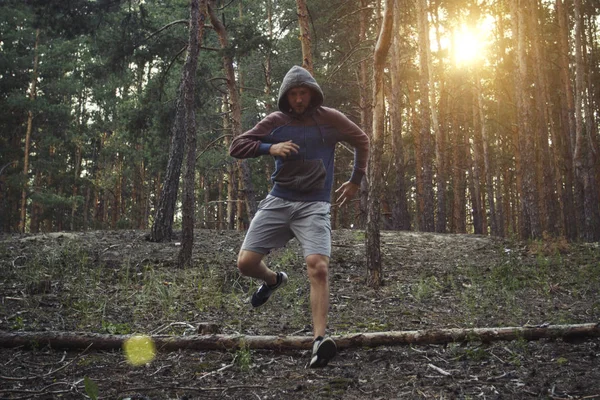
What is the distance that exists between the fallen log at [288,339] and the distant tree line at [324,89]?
155 inches

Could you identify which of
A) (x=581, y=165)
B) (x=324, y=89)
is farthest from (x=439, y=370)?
(x=324, y=89)

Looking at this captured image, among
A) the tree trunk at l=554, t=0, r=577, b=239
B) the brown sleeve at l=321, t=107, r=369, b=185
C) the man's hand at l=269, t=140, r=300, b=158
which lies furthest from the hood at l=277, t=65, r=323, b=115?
the tree trunk at l=554, t=0, r=577, b=239

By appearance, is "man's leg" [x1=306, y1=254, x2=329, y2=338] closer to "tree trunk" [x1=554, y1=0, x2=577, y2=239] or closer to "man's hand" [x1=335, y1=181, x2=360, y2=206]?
"man's hand" [x1=335, y1=181, x2=360, y2=206]

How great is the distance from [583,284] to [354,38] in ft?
50.0

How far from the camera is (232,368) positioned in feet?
12.8

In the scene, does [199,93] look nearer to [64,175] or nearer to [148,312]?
[148,312]

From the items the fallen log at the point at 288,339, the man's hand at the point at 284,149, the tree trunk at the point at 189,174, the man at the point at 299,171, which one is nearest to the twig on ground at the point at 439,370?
the fallen log at the point at 288,339

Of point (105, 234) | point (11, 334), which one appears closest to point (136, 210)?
point (105, 234)

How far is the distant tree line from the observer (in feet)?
46.1

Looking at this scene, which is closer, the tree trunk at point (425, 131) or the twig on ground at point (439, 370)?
the twig on ground at point (439, 370)

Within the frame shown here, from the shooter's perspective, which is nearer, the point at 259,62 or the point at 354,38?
Result: the point at 354,38

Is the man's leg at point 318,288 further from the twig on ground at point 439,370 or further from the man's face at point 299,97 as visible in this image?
the man's face at point 299,97

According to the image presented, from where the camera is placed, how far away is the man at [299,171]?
13.8 ft

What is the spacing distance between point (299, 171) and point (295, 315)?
2.33 m
